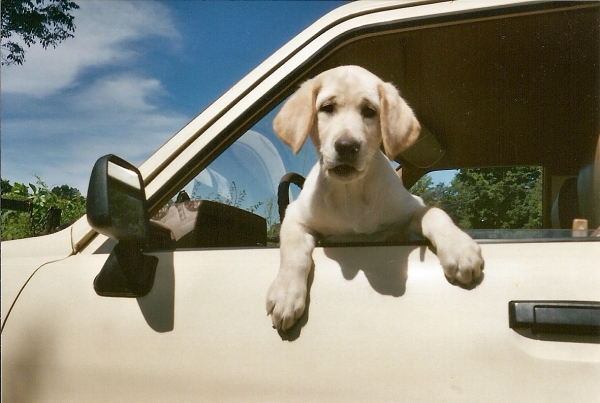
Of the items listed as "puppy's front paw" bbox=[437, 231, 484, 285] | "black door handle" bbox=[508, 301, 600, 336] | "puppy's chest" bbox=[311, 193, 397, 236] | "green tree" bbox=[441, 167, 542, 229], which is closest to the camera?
"black door handle" bbox=[508, 301, 600, 336]

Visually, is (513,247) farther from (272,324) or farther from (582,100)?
(582,100)

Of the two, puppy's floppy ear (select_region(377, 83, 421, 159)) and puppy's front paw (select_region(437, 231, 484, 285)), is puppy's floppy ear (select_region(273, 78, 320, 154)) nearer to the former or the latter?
puppy's floppy ear (select_region(377, 83, 421, 159))

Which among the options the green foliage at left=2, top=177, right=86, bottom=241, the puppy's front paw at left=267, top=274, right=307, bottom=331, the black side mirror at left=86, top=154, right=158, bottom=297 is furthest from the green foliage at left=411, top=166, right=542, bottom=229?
the green foliage at left=2, top=177, right=86, bottom=241

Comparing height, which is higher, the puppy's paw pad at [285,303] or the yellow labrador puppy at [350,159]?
the yellow labrador puppy at [350,159]

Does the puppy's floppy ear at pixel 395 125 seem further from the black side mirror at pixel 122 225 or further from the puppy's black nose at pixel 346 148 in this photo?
the black side mirror at pixel 122 225

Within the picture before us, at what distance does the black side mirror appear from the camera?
4.21 ft

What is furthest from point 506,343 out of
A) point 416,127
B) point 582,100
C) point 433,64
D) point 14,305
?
point 582,100

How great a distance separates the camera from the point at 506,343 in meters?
1.07

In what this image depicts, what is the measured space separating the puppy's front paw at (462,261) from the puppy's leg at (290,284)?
38 cm

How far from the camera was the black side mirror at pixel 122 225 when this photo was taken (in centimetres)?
128

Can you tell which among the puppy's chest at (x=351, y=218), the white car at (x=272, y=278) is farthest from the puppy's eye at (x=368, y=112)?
the puppy's chest at (x=351, y=218)

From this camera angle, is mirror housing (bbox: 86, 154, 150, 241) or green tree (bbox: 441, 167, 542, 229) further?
green tree (bbox: 441, 167, 542, 229)

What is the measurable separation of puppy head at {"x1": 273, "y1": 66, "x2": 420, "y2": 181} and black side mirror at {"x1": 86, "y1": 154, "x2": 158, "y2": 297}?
26.6 inches

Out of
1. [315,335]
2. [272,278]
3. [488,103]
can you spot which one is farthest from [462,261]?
[488,103]
